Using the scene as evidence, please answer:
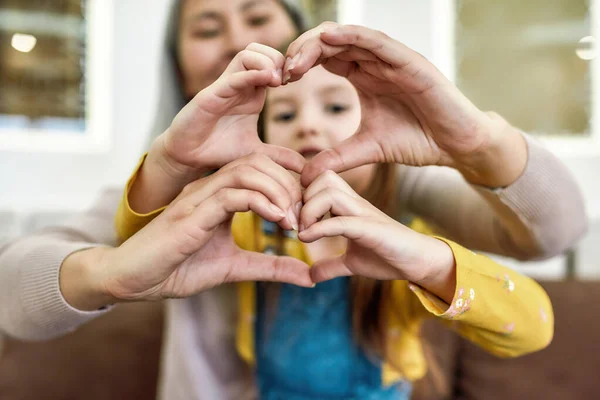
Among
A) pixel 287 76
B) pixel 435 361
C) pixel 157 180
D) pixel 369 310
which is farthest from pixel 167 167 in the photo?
pixel 435 361

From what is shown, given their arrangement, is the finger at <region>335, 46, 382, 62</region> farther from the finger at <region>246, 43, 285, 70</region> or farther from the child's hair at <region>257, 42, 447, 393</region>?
the child's hair at <region>257, 42, 447, 393</region>

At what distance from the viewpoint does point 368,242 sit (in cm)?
27

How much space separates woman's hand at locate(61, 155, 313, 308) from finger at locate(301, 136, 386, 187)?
0.01m

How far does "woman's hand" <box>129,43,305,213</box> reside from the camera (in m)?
0.26

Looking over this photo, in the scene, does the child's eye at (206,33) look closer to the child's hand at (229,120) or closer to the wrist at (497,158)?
the child's hand at (229,120)

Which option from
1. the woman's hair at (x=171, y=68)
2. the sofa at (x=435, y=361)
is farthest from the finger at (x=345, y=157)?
the sofa at (x=435, y=361)

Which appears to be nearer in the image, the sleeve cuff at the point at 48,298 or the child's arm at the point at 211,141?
the child's arm at the point at 211,141

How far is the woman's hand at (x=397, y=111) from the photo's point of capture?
0.25 meters

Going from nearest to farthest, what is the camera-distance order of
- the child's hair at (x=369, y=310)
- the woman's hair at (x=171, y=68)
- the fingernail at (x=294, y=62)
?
the fingernail at (x=294, y=62) < the woman's hair at (x=171, y=68) < the child's hair at (x=369, y=310)

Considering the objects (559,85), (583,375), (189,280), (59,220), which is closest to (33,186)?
(59,220)

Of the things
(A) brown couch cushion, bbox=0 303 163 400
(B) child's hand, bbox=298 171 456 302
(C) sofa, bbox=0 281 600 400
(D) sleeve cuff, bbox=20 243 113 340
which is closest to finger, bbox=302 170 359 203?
(B) child's hand, bbox=298 171 456 302

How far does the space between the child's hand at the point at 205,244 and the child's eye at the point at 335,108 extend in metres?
0.05

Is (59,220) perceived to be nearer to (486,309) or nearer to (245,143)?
(245,143)

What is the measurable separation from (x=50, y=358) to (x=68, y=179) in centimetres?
50
